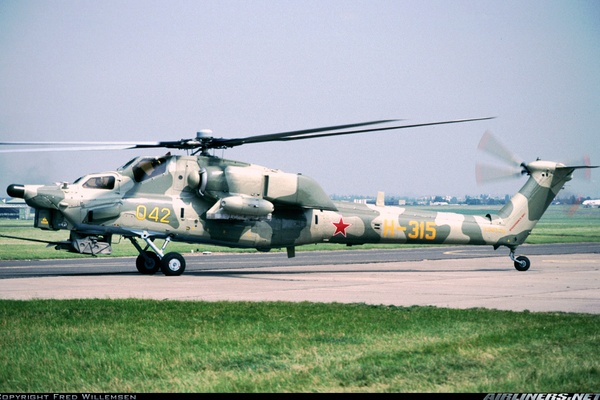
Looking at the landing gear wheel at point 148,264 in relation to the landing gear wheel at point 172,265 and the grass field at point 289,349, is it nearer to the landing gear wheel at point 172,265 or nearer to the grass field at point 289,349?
the landing gear wheel at point 172,265

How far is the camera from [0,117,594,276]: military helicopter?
23.5m

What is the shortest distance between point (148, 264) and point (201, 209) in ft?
8.08

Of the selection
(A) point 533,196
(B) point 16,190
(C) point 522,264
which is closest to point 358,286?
(C) point 522,264

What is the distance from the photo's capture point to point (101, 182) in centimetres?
2414

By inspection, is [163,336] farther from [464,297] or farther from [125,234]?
[125,234]

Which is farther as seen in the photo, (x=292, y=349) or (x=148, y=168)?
(x=148, y=168)

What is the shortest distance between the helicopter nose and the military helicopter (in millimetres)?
28

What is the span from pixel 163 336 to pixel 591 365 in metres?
5.87


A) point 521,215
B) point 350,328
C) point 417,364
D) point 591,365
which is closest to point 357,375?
point 417,364

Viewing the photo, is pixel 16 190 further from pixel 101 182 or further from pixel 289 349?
pixel 289 349

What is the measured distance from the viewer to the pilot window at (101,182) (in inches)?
946

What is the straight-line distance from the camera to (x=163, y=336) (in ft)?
38.1

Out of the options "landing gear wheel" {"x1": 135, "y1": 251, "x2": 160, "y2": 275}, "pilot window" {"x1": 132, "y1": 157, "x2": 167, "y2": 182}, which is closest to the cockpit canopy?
"pilot window" {"x1": 132, "y1": 157, "x2": 167, "y2": 182}

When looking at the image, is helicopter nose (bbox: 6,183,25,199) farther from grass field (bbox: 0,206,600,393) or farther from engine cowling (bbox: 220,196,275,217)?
grass field (bbox: 0,206,600,393)
